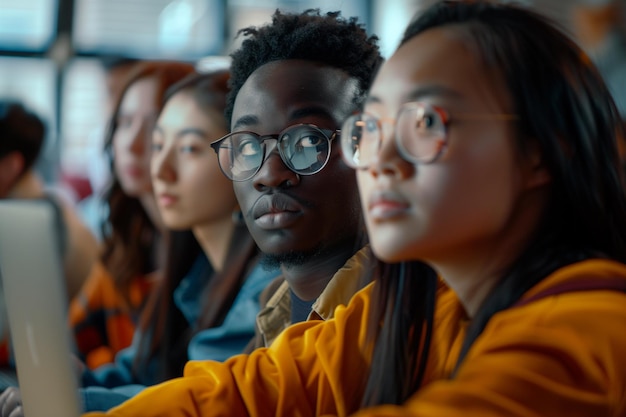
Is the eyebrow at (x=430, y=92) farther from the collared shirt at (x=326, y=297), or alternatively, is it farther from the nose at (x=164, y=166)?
the nose at (x=164, y=166)

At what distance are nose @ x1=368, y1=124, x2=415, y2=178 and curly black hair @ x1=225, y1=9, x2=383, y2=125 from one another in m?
0.13

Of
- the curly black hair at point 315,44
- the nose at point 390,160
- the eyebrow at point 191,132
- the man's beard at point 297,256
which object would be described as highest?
the curly black hair at point 315,44

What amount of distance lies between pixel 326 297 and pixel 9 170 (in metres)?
1.11

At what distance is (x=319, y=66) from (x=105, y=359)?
2.45 feet

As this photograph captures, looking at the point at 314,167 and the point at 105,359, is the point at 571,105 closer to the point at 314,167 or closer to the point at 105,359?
the point at 314,167

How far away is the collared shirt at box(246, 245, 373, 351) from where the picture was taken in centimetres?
63

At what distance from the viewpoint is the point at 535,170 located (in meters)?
0.50

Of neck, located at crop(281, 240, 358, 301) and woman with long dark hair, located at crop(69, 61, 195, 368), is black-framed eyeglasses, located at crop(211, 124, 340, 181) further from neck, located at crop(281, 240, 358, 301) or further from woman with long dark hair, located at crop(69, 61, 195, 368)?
woman with long dark hair, located at crop(69, 61, 195, 368)

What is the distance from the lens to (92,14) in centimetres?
393

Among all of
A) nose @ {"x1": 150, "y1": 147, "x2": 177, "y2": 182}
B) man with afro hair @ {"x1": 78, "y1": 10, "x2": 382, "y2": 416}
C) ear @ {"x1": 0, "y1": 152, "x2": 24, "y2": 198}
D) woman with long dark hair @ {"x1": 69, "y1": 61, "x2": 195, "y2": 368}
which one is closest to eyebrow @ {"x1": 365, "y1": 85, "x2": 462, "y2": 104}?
man with afro hair @ {"x1": 78, "y1": 10, "x2": 382, "y2": 416}

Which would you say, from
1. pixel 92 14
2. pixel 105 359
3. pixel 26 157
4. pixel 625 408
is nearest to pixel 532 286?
pixel 625 408

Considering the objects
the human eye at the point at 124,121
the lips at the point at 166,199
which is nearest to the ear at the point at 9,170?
the human eye at the point at 124,121

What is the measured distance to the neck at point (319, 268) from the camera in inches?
25.5

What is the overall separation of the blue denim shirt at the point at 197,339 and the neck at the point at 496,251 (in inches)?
8.6
